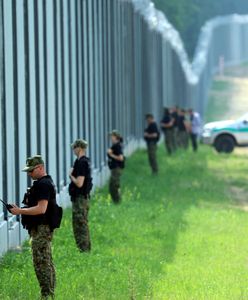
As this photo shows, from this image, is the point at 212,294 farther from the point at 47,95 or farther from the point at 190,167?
the point at 190,167

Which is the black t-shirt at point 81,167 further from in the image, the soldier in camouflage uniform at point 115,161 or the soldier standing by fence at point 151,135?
the soldier standing by fence at point 151,135

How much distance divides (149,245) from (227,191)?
1275 cm

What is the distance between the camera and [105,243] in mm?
20609

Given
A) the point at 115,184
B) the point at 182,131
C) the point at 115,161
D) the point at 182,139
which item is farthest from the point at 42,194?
the point at 182,139

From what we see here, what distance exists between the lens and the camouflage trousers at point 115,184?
86.3 ft

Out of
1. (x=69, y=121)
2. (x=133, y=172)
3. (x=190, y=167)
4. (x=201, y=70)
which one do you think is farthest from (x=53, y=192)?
(x=201, y=70)

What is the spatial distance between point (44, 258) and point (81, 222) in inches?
168

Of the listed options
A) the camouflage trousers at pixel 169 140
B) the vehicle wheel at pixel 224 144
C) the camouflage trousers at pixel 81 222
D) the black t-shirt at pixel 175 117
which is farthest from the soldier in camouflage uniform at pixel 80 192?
the vehicle wheel at pixel 224 144

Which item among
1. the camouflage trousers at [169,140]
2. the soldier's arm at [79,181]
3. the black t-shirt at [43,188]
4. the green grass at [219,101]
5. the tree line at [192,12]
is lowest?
the green grass at [219,101]

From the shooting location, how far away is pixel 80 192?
1848 cm

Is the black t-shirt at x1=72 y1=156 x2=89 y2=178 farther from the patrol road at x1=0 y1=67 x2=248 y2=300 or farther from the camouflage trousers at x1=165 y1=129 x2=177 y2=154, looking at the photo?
the camouflage trousers at x1=165 y1=129 x2=177 y2=154

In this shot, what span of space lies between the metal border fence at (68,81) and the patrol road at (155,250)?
1.04m

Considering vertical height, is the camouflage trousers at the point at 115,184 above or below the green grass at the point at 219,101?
above

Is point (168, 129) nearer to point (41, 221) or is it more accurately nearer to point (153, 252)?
point (153, 252)
